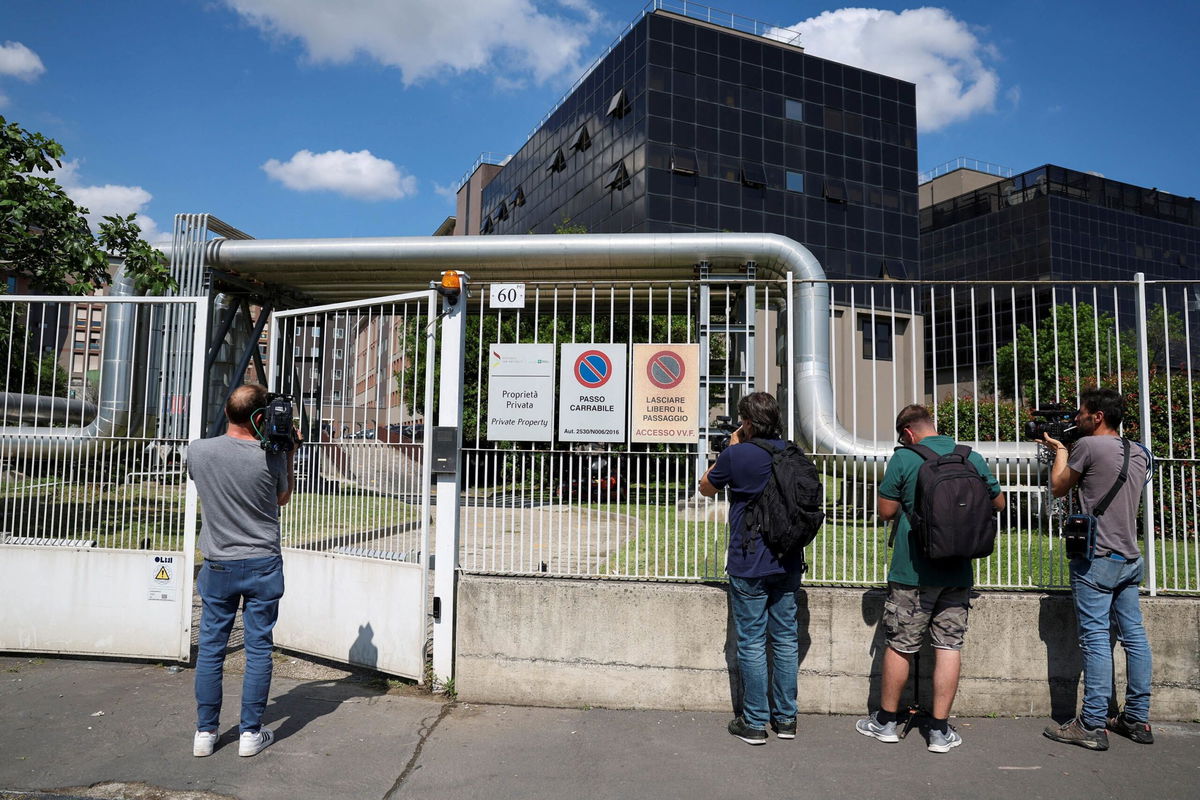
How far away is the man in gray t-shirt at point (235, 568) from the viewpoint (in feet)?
12.6

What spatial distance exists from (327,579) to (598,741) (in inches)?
86.7

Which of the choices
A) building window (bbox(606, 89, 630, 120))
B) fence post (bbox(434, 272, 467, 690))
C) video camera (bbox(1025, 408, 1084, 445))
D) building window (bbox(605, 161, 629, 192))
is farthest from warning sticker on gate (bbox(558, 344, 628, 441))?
building window (bbox(606, 89, 630, 120))

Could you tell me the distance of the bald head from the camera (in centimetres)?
394

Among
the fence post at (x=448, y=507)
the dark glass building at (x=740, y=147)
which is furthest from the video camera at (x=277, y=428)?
the dark glass building at (x=740, y=147)

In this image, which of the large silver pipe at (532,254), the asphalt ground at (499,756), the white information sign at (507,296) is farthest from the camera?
the large silver pipe at (532,254)

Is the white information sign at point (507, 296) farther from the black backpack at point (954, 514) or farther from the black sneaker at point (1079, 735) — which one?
the black sneaker at point (1079, 735)

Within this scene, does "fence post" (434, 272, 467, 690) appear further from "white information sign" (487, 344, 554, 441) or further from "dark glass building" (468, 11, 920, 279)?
"dark glass building" (468, 11, 920, 279)

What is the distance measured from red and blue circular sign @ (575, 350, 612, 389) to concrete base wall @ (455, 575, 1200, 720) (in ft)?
4.07

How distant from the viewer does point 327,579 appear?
5227mm

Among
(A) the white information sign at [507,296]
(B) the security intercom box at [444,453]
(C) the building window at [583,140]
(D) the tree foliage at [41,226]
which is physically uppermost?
(C) the building window at [583,140]

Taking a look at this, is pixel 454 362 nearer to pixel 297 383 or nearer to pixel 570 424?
pixel 570 424

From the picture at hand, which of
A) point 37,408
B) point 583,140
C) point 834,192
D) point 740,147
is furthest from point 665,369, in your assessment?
point 583,140

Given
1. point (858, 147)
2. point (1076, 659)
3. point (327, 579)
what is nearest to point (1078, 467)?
point (1076, 659)

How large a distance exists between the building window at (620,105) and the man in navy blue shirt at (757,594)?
33419 millimetres
